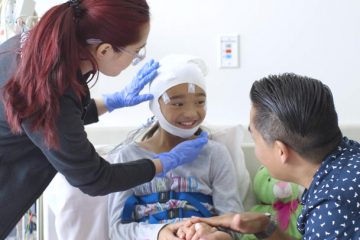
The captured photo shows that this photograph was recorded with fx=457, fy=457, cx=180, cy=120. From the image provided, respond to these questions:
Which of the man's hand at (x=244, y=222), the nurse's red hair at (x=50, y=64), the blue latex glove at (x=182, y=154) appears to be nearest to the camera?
the nurse's red hair at (x=50, y=64)

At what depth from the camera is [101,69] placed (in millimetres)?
1207

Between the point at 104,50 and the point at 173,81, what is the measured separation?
18.1 inches

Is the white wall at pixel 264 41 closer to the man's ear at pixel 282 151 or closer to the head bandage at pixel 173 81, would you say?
the head bandage at pixel 173 81

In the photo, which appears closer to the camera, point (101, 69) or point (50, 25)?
point (50, 25)

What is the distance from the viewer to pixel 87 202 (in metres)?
1.65

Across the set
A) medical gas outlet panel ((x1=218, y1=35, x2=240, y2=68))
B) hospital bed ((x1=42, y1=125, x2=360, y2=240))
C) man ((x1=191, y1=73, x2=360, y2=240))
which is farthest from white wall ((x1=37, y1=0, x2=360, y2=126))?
man ((x1=191, y1=73, x2=360, y2=240))

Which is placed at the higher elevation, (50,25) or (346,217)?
(50,25)

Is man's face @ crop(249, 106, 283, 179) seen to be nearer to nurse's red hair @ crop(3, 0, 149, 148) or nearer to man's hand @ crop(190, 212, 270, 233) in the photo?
man's hand @ crop(190, 212, 270, 233)

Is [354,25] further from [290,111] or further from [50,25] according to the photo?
[50,25]

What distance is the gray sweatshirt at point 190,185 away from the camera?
1.51 m

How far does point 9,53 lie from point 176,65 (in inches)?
24.7

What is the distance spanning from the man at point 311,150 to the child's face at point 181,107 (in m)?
0.43


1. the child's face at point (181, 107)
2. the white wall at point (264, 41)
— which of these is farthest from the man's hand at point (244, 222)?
the white wall at point (264, 41)

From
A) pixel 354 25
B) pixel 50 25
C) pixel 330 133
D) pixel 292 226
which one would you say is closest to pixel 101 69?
pixel 50 25
